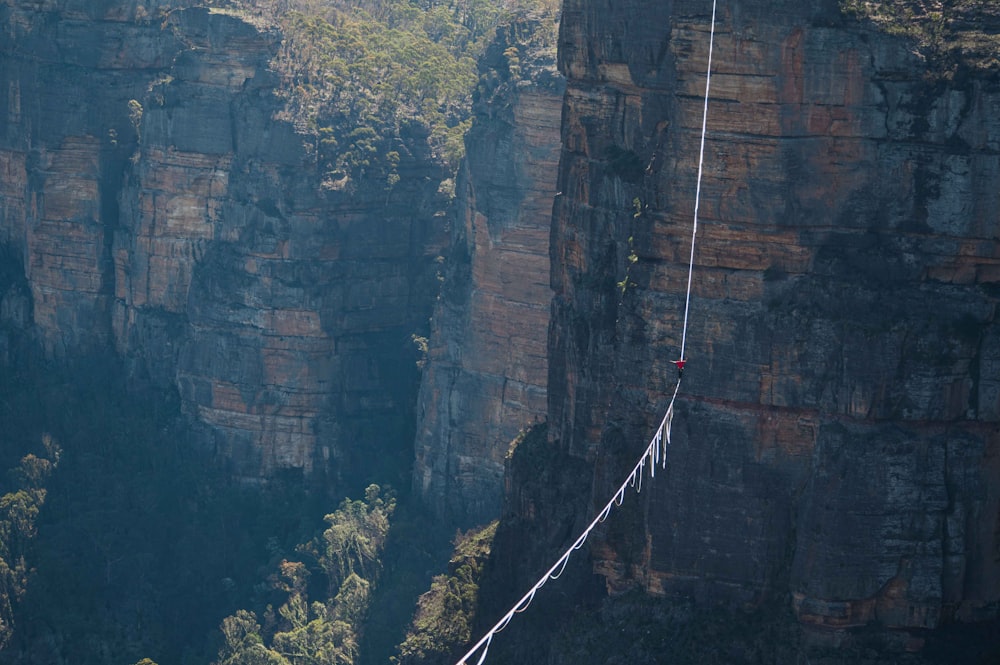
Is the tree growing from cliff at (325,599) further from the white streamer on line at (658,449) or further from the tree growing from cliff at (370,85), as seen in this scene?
the white streamer on line at (658,449)

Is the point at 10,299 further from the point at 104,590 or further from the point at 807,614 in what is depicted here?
the point at 807,614

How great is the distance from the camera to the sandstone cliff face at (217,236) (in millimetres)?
86688

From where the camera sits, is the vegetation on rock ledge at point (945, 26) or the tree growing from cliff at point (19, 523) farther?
the tree growing from cliff at point (19, 523)

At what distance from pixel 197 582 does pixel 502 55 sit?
71.6 feet

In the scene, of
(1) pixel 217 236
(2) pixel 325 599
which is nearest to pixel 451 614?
(2) pixel 325 599

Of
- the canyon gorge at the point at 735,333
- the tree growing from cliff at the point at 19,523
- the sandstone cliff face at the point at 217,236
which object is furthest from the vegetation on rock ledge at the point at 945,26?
the tree growing from cliff at the point at 19,523

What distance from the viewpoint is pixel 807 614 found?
181 feet

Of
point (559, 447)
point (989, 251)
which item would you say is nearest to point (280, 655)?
point (559, 447)

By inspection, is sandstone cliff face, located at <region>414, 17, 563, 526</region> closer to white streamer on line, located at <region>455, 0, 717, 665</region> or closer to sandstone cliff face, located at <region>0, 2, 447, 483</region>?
sandstone cliff face, located at <region>0, 2, 447, 483</region>

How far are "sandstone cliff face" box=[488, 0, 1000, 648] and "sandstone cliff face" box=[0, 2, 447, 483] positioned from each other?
1237 inches

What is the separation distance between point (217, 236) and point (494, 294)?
505 inches

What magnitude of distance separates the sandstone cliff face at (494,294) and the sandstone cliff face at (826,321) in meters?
21.6

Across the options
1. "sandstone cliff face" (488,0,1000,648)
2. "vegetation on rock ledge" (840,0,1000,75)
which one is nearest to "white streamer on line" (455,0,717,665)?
"sandstone cliff face" (488,0,1000,648)

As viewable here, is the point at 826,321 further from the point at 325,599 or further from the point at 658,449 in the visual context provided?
the point at 325,599
